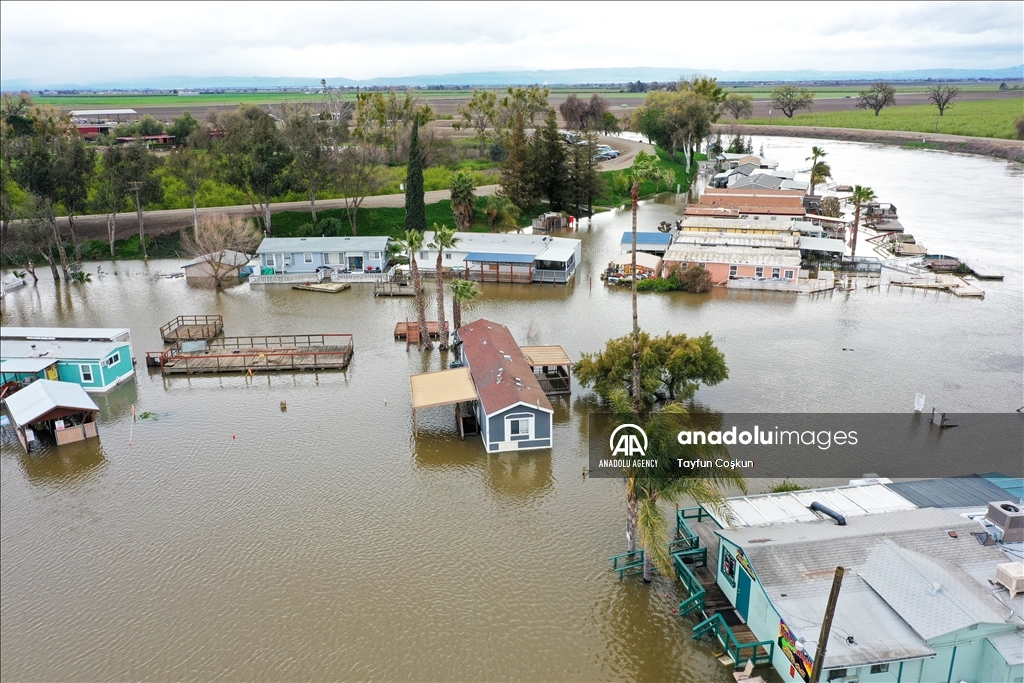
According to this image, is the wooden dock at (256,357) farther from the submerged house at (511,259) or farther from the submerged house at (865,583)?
the submerged house at (865,583)

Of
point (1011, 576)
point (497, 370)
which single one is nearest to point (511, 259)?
point (497, 370)

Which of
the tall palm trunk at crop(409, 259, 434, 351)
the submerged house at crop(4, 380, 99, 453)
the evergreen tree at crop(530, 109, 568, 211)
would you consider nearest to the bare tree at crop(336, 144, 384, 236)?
the evergreen tree at crop(530, 109, 568, 211)

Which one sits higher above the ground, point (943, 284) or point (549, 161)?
point (549, 161)

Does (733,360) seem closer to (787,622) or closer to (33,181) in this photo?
(787,622)

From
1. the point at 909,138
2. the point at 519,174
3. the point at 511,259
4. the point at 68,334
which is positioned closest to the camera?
the point at 68,334

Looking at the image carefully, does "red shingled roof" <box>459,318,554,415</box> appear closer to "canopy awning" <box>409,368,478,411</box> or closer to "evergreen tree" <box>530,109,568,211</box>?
"canopy awning" <box>409,368,478,411</box>

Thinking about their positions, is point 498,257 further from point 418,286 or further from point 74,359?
point 74,359
